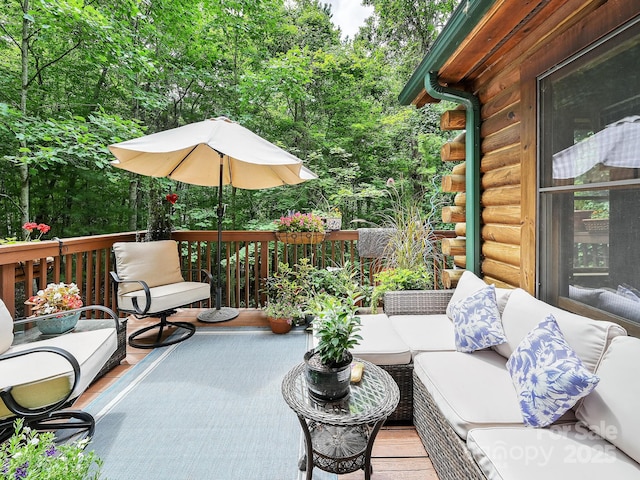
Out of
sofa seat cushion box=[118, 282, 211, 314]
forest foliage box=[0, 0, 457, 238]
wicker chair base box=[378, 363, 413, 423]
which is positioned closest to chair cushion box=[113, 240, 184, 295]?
sofa seat cushion box=[118, 282, 211, 314]

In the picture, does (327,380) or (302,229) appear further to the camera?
(302,229)

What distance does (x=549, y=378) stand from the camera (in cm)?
122

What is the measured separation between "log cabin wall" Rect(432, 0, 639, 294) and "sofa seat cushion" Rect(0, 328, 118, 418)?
2902mm

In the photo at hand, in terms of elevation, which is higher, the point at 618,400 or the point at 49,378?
the point at 618,400

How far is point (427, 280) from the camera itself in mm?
3152

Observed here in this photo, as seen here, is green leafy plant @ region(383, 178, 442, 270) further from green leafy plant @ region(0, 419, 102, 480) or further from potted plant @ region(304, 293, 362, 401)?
green leafy plant @ region(0, 419, 102, 480)

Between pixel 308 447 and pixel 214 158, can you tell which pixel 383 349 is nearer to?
pixel 308 447

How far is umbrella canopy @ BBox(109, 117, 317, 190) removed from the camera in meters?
2.86

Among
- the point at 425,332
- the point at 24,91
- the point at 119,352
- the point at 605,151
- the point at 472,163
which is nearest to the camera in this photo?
the point at 605,151

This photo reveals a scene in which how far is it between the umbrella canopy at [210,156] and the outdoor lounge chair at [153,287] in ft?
2.97

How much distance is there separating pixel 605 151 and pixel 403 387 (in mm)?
1739

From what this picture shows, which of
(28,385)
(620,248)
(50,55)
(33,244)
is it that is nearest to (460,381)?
(620,248)

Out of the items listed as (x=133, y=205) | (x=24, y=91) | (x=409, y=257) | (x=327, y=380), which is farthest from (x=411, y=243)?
(x=24, y=91)

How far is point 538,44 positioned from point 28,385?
358cm
